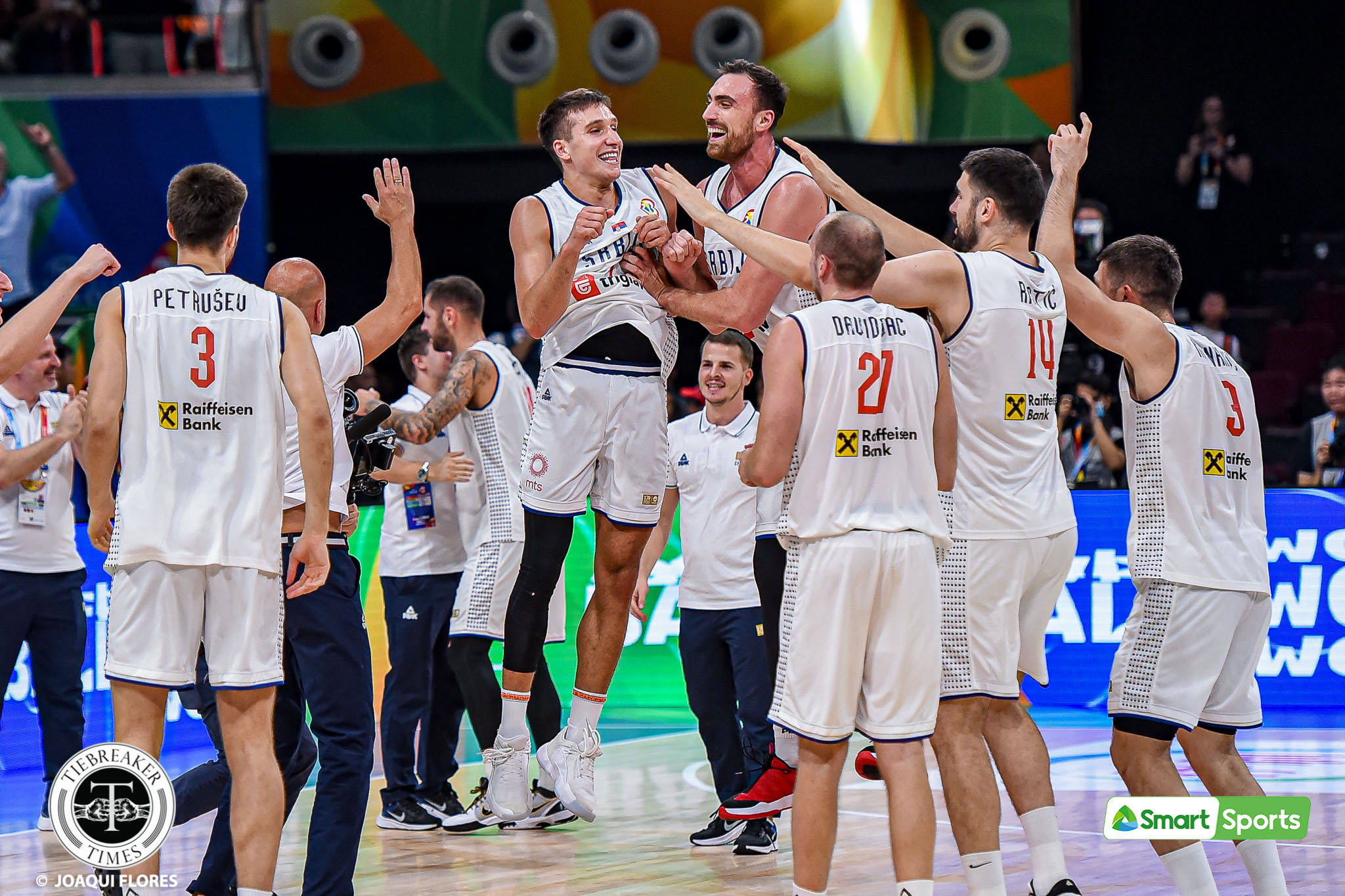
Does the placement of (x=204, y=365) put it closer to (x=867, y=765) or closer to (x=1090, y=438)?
(x=867, y=765)

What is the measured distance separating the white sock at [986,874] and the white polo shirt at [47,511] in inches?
191

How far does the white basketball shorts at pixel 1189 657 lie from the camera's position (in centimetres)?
520

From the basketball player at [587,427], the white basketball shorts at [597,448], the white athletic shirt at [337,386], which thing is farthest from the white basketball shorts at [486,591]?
the white athletic shirt at [337,386]

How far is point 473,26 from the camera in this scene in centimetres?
1614

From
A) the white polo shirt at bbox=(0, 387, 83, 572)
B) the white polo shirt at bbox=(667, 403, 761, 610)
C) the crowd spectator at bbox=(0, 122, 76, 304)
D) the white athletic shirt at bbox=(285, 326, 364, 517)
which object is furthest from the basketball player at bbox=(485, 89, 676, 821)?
the crowd spectator at bbox=(0, 122, 76, 304)

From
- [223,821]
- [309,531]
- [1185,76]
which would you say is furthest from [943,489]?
[1185,76]

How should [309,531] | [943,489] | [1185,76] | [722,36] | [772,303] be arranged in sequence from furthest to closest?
[1185,76]
[722,36]
[772,303]
[943,489]
[309,531]

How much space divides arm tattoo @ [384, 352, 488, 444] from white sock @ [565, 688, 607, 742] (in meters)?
1.70

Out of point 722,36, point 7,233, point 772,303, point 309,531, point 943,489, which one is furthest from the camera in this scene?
point 722,36

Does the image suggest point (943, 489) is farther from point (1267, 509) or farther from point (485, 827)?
point (1267, 509)

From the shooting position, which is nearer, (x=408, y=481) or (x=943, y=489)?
(x=943, y=489)

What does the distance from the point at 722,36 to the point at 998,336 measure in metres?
11.2

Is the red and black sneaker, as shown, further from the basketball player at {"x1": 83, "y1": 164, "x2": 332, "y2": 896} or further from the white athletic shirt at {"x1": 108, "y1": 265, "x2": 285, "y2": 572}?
the white athletic shirt at {"x1": 108, "y1": 265, "x2": 285, "y2": 572}

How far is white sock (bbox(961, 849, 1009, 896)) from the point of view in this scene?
16.6 feet
